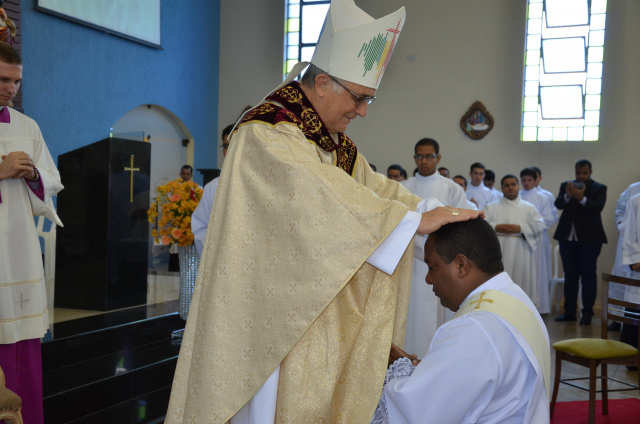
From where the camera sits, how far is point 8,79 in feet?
10.5

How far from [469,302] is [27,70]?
7988mm

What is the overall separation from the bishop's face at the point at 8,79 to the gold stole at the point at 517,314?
242 centimetres

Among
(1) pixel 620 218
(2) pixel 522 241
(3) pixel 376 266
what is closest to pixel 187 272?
(3) pixel 376 266

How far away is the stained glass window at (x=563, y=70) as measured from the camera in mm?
10375

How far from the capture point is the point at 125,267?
5.96 m

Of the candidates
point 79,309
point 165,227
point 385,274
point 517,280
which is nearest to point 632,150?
point 517,280

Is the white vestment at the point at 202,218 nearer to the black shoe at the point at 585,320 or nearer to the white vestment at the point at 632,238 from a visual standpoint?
the white vestment at the point at 632,238

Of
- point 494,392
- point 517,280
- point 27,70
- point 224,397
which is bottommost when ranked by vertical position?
point 517,280

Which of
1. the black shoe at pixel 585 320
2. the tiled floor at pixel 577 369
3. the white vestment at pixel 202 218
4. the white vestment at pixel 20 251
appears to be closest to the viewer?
the white vestment at pixel 20 251

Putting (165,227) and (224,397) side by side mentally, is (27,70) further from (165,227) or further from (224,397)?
(224,397)

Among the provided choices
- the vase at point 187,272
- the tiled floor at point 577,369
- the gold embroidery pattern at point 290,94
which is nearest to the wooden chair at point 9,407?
the gold embroidery pattern at point 290,94

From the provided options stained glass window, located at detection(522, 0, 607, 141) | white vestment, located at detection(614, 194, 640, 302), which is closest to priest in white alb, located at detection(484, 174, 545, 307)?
white vestment, located at detection(614, 194, 640, 302)

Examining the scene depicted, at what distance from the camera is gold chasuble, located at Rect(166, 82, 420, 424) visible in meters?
2.05

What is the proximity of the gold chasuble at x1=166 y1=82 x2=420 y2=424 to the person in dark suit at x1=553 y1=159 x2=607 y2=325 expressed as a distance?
656 cm
